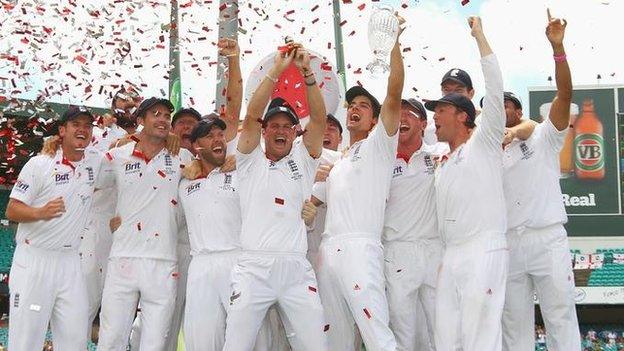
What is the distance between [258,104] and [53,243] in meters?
2.51

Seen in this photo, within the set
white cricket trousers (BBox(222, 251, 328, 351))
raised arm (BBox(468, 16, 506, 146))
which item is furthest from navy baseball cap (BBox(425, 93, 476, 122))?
white cricket trousers (BBox(222, 251, 328, 351))

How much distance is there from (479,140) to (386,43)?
118 cm

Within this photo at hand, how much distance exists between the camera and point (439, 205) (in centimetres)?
740

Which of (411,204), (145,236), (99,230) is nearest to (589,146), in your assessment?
(411,204)

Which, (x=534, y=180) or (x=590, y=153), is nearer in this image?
(x=534, y=180)

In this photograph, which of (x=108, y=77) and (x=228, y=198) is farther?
(x=108, y=77)

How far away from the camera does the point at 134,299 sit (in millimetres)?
8320

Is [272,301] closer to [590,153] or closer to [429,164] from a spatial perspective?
[429,164]

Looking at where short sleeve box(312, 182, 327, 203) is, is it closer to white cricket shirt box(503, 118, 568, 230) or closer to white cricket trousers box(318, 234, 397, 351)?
white cricket trousers box(318, 234, 397, 351)

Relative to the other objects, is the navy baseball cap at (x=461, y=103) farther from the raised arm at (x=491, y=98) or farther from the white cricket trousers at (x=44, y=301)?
the white cricket trousers at (x=44, y=301)

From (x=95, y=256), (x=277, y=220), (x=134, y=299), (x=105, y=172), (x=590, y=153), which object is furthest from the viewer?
(x=590, y=153)

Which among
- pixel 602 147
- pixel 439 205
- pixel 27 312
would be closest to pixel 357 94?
pixel 439 205

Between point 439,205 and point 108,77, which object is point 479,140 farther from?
point 108,77

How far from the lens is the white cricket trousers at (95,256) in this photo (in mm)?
9094
